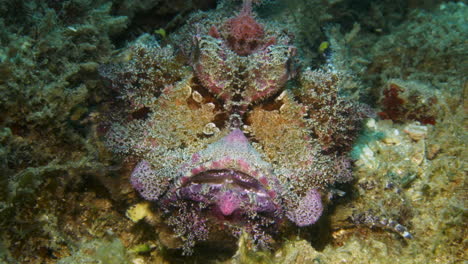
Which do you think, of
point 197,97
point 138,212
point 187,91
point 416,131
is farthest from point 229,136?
point 416,131

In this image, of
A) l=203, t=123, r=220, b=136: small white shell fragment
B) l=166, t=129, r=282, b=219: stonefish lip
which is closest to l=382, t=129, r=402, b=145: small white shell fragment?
l=166, t=129, r=282, b=219: stonefish lip

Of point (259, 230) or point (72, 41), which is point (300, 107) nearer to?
point (259, 230)

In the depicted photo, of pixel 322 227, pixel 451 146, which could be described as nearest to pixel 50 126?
pixel 322 227

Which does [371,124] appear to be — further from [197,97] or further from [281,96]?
[197,97]

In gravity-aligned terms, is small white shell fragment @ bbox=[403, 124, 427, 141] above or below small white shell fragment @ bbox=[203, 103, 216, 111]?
below

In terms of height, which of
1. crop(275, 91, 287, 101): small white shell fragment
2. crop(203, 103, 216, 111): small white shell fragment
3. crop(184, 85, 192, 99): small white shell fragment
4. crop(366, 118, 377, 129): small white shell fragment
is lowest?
crop(366, 118, 377, 129): small white shell fragment

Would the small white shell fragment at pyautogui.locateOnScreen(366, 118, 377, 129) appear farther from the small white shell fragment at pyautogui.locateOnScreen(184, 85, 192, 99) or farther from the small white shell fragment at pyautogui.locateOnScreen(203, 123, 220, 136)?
the small white shell fragment at pyautogui.locateOnScreen(184, 85, 192, 99)
